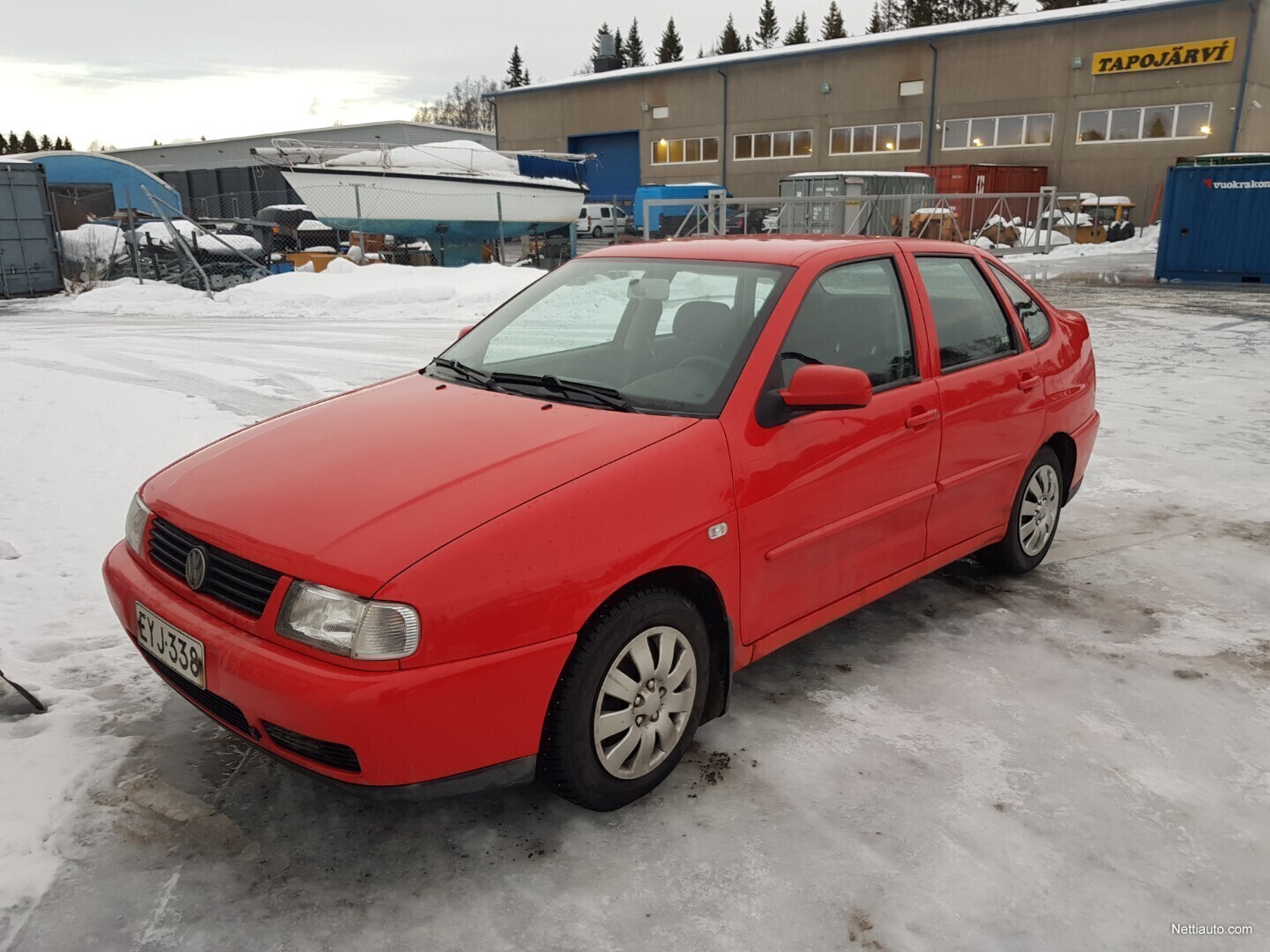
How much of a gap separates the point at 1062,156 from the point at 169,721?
3683 cm

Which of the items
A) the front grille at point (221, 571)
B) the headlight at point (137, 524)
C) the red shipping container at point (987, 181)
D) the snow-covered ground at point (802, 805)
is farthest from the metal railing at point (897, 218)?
the front grille at point (221, 571)

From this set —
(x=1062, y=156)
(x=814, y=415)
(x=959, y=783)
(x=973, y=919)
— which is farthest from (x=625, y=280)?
(x=1062, y=156)

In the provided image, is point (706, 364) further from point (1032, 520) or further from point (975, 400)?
point (1032, 520)

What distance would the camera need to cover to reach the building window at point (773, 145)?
39.3 m

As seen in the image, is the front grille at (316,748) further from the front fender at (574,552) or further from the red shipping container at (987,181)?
the red shipping container at (987,181)

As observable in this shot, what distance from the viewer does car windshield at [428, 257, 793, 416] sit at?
10.1ft

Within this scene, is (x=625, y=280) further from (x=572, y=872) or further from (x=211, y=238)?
(x=211, y=238)

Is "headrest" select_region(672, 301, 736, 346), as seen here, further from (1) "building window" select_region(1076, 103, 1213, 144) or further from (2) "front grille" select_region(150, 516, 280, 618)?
(1) "building window" select_region(1076, 103, 1213, 144)

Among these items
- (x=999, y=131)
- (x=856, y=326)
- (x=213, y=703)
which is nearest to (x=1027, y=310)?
(x=856, y=326)

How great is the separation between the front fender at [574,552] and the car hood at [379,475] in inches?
2.0

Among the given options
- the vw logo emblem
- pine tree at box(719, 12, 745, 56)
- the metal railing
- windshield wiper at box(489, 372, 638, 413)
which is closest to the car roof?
windshield wiper at box(489, 372, 638, 413)

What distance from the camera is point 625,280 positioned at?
147 inches

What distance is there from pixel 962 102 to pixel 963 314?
3564cm

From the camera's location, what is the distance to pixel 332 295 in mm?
15398
